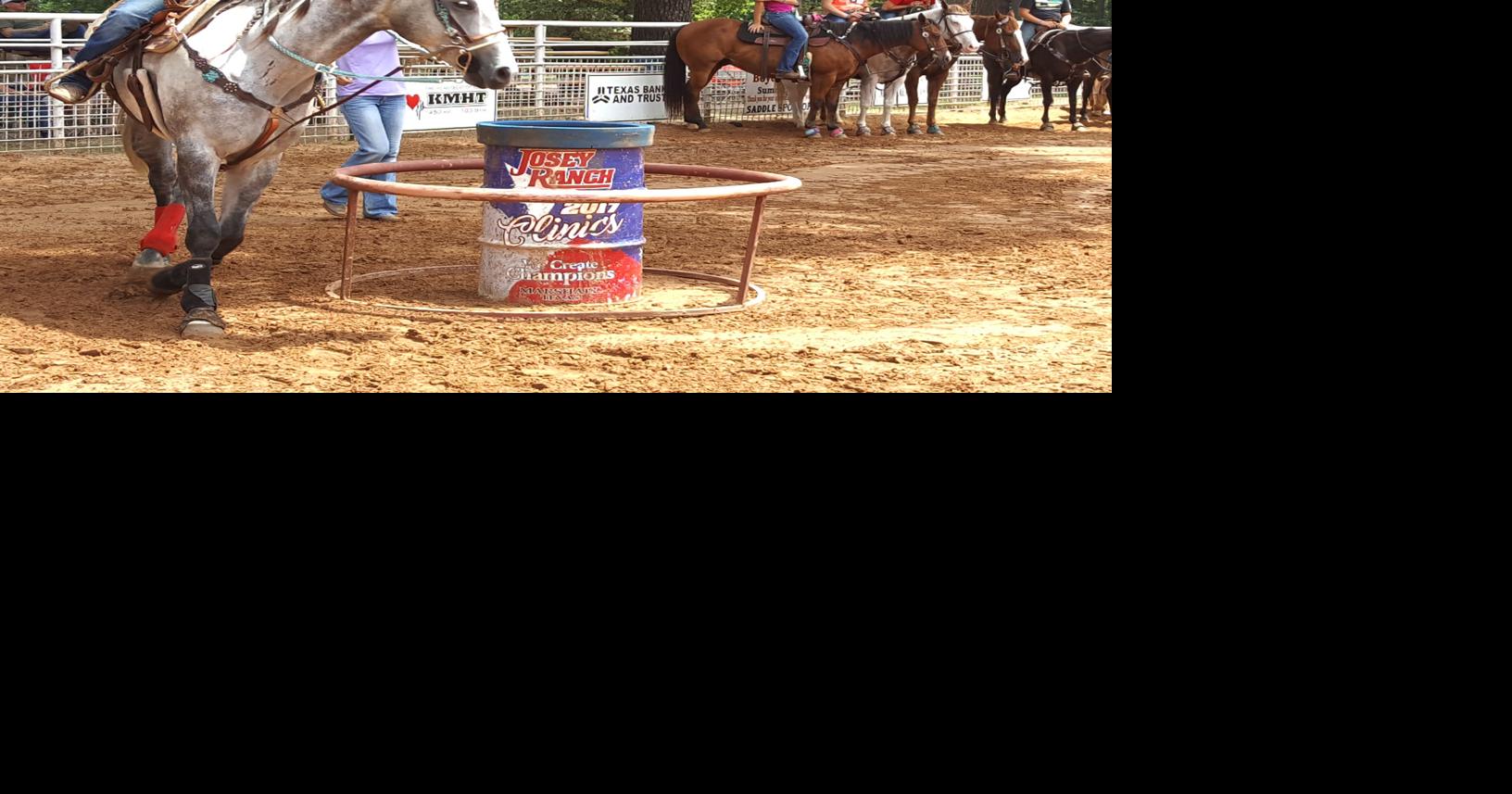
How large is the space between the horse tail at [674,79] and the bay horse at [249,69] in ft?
43.0

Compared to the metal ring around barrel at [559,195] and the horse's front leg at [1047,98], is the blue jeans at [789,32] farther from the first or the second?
the metal ring around barrel at [559,195]

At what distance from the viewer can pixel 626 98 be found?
19781 millimetres

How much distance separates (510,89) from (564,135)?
12.5m

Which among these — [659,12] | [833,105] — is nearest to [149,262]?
[833,105]

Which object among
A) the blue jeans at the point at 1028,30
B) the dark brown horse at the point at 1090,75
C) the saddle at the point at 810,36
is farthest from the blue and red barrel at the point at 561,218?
the blue jeans at the point at 1028,30

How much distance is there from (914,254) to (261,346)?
451 cm

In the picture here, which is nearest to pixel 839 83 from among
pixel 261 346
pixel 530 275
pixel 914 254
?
pixel 914 254

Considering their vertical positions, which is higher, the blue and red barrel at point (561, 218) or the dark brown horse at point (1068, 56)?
the dark brown horse at point (1068, 56)

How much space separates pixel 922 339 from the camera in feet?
21.9

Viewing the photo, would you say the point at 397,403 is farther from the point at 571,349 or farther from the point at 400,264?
the point at 400,264

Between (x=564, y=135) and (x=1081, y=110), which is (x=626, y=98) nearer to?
(x=1081, y=110)

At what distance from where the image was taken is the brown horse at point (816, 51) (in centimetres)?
1889

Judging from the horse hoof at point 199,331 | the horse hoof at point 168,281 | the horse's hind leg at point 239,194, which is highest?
the horse's hind leg at point 239,194

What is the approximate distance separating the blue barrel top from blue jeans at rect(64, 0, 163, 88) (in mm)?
1504
